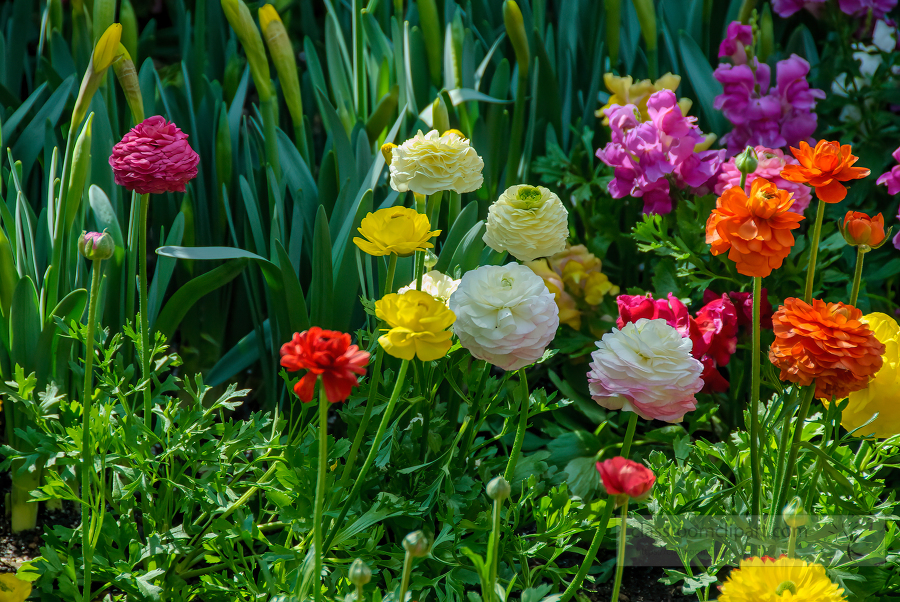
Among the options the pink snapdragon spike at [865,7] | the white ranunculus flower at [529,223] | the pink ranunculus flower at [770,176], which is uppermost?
the pink snapdragon spike at [865,7]

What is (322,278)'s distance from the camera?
1013 millimetres

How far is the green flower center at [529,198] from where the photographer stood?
765mm

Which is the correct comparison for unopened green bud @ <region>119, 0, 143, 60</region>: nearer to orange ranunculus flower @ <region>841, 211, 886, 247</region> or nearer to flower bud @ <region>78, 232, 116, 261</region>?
Result: flower bud @ <region>78, 232, 116, 261</region>

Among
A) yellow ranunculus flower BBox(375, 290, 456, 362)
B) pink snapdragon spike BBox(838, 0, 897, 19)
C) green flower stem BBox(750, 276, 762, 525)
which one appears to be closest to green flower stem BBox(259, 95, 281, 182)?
yellow ranunculus flower BBox(375, 290, 456, 362)

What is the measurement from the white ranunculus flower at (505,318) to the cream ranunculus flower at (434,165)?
0.49 ft

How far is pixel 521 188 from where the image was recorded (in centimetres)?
78

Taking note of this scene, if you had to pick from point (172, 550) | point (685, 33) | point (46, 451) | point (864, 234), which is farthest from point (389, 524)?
point (685, 33)

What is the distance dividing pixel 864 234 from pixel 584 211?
64 centimetres

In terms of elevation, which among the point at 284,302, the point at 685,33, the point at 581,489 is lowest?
the point at 581,489

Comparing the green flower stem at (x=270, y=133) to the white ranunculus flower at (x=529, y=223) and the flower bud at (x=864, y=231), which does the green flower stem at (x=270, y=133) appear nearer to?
the white ranunculus flower at (x=529, y=223)

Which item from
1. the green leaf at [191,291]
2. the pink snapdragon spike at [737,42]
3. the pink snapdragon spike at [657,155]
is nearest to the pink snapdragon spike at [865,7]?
the pink snapdragon spike at [737,42]

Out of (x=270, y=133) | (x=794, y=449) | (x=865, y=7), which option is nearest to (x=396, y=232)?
(x=794, y=449)

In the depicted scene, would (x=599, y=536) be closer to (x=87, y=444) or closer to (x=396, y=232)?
(x=396, y=232)

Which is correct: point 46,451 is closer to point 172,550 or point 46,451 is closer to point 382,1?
point 172,550
